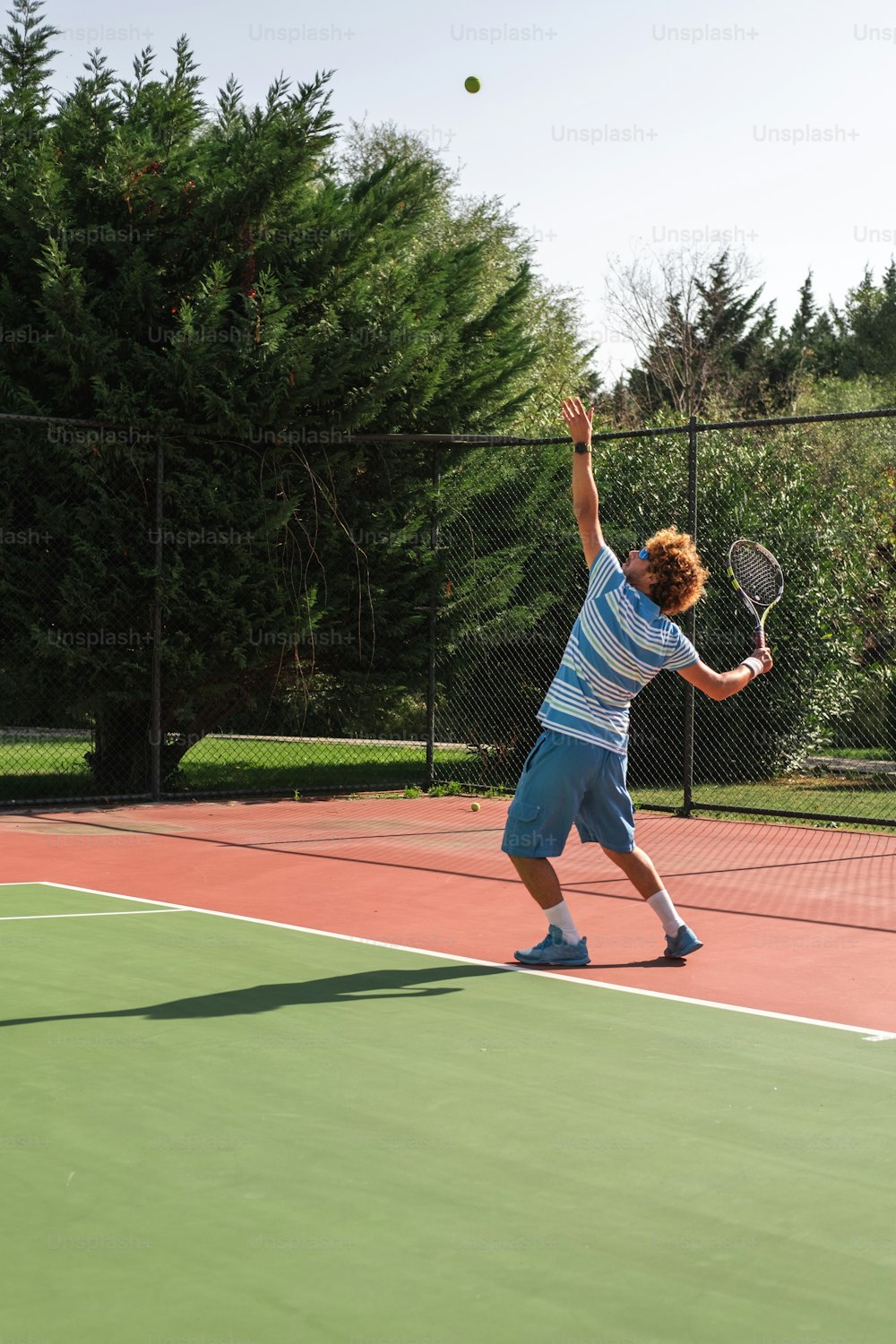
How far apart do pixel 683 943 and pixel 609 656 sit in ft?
4.61

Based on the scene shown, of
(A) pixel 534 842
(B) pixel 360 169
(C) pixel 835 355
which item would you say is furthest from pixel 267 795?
(C) pixel 835 355

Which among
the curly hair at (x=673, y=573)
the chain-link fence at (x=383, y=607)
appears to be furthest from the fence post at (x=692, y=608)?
the curly hair at (x=673, y=573)

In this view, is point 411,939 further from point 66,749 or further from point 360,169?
point 360,169

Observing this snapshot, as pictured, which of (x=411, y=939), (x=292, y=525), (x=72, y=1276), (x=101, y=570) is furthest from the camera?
(x=292, y=525)

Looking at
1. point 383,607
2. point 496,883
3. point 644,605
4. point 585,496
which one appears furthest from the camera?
point 383,607

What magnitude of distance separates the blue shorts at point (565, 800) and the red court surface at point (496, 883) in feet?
2.03

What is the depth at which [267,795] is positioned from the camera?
14.7 metres

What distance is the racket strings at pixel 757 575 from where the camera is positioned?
900 centimetres

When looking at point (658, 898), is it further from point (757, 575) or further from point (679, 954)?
point (757, 575)

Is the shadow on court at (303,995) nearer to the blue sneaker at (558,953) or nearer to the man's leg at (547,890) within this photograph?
the blue sneaker at (558,953)

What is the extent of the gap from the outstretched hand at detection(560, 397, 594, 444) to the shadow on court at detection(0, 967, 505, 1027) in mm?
2440

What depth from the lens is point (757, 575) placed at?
359 inches

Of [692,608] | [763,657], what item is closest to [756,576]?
[763,657]

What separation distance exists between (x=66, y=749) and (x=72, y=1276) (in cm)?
1632
